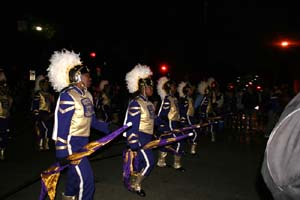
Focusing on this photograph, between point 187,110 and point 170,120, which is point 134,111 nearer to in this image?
point 170,120

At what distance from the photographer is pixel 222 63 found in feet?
173

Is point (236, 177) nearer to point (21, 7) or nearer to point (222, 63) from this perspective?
point (21, 7)

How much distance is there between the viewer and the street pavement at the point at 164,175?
6.25 meters

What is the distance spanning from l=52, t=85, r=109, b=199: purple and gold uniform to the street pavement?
1.25 m

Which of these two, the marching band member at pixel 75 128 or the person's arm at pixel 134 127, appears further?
the person's arm at pixel 134 127

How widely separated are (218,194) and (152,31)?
20159mm

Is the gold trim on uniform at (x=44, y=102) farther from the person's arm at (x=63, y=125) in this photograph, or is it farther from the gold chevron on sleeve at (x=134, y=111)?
the person's arm at (x=63, y=125)

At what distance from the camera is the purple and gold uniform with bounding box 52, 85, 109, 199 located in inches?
171

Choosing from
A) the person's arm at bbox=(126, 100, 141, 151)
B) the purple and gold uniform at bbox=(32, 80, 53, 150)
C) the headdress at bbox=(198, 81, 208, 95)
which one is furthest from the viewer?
the headdress at bbox=(198, 81, 208, 95)

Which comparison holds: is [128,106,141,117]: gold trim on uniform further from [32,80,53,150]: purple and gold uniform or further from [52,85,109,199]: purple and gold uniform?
[32,80,53,150]: purple and gold uniform

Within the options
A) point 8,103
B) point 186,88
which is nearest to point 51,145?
point 8,103

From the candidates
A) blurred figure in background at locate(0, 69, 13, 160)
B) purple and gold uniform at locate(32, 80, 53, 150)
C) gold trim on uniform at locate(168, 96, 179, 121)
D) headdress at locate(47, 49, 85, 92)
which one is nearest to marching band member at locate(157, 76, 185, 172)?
gold trim on uniform at locate(168, 96, 179, 121)

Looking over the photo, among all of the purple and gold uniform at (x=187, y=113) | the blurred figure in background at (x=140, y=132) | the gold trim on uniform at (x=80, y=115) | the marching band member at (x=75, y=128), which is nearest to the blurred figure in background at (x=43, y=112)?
the purple and gold uniform at (x=187, y=113)

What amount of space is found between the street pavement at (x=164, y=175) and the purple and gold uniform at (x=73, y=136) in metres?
1.25
